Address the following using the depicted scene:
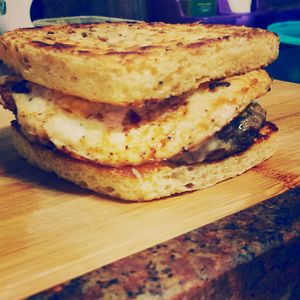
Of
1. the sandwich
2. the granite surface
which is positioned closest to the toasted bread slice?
the sandwich

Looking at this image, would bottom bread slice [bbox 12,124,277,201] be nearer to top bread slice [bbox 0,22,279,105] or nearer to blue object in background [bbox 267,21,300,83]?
top bread slice [bbox 0,22,279,105]

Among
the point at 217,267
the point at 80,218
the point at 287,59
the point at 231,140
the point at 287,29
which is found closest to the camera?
the point at 217,267

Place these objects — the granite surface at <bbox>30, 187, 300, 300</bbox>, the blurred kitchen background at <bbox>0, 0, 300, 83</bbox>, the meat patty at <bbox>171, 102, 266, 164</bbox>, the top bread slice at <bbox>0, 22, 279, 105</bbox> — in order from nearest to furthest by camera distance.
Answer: the granite surface at <bbox>30, 187, 300, 300</bbox> < the top bread slice at <bbox>0, 22, 279, 105</bbox> < the meat patty at <bbox>171, 102, 266, 164</bbox> < the blurred kitchen background at <bbox>0, 0, 300, 83</bbox>

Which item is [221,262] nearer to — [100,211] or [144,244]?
[144,244]

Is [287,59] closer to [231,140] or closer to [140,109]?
[231,140]

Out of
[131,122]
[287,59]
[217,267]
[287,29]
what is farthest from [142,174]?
[287,29]
